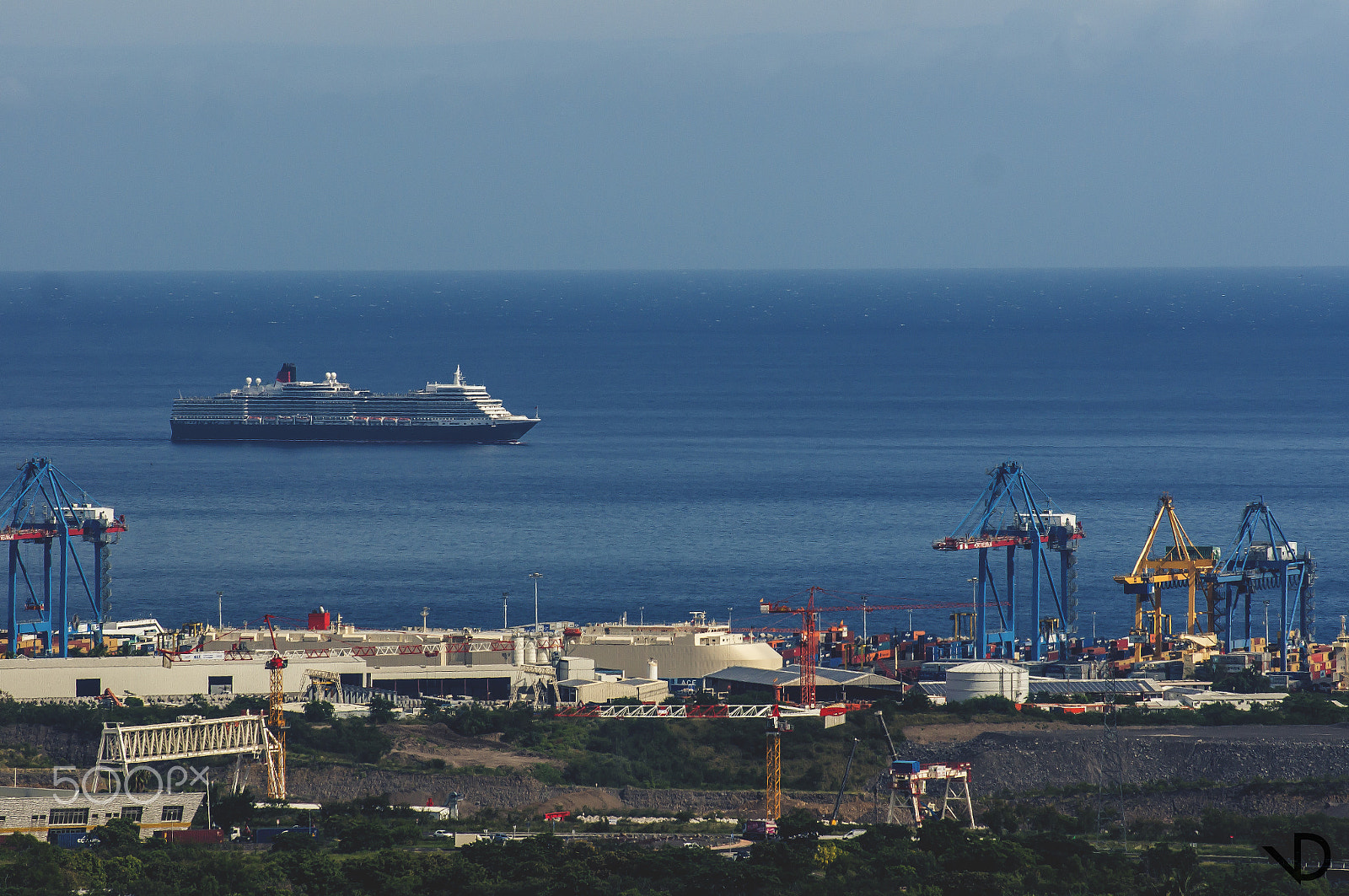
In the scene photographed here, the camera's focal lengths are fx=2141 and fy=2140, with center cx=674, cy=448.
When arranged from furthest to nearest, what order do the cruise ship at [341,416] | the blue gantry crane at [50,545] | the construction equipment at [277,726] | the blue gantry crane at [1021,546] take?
the cruise ship at [341,416] < the blue gantry crane at [1021,546] < the blue gantry crane at [50,545] < the construction equipment at [277,726]

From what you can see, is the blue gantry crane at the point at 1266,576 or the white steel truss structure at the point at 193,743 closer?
the white steel truss structure at the point at 193,743

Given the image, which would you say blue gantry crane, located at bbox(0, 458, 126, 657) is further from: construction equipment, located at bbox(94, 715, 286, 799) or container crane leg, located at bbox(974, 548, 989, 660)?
container crane leg, located at bbox(974, 548, 989, 660)

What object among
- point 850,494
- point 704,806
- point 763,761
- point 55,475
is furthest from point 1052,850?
point 850,494

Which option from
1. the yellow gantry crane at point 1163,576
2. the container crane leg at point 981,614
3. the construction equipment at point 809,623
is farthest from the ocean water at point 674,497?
the container crane leg at point 981,614

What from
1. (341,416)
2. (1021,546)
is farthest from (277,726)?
(341,416)

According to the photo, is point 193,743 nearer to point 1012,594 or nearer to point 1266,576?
point 1012,594

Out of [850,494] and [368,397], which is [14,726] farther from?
[368,397]

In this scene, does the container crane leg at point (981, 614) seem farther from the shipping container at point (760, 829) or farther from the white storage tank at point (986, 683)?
the shipping container at point (760, 829)

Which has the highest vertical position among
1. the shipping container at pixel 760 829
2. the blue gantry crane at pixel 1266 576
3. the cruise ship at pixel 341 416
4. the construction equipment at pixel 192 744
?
the cruise ship at pixel 341 416
